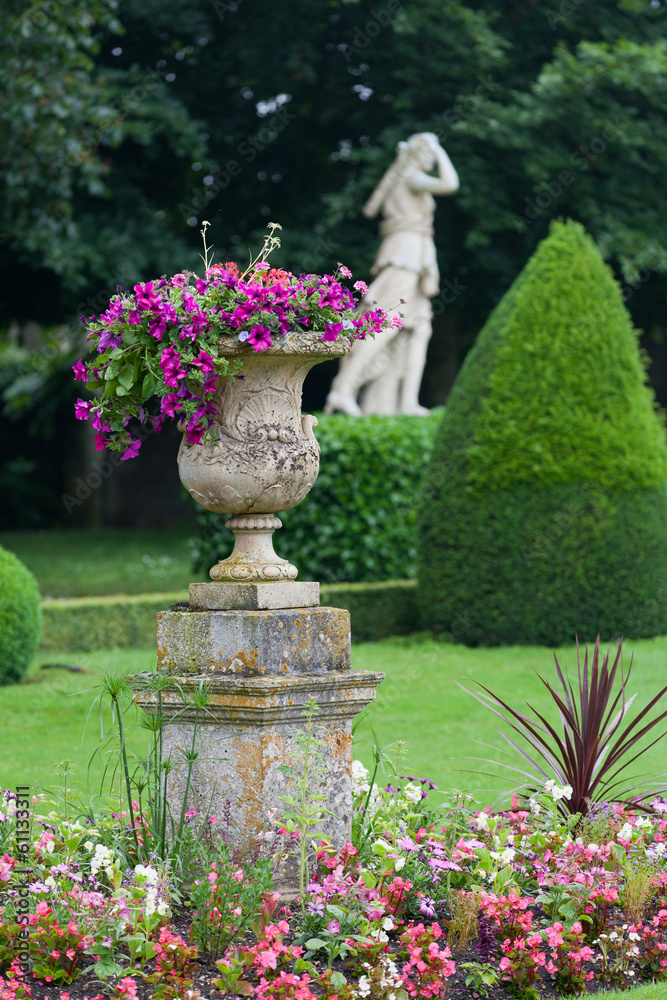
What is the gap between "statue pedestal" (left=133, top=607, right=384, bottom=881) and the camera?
376 cm

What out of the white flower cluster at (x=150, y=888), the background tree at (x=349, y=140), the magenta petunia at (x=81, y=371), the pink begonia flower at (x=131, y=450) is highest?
the background tree at (x=349, y=140)

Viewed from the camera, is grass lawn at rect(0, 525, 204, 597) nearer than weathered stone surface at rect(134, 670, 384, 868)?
No

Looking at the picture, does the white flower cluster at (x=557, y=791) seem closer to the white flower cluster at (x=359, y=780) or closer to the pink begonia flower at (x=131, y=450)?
the white flower cluster at (x=359, y=780)

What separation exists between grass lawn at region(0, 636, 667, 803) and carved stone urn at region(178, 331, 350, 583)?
1416 mm

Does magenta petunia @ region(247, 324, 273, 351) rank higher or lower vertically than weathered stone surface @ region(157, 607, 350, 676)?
higher

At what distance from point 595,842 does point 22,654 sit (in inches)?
201

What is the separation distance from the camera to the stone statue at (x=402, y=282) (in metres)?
12.6

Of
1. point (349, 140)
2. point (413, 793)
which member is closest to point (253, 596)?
point (413, 793)

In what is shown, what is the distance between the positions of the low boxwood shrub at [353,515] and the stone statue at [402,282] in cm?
138

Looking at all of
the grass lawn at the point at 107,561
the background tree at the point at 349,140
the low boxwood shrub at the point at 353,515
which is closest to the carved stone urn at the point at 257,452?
the low boxwood shrub at the point at 353,515

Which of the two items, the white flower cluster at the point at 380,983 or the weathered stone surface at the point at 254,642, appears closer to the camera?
the white flower cluster at the point at 380,983

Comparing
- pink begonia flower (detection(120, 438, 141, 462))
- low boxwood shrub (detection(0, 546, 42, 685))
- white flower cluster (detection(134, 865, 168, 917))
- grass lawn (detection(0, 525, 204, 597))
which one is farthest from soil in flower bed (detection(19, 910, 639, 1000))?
grass lawn (detection(0, 525, 204, 597))

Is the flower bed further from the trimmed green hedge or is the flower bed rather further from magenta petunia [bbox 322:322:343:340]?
→ the trimmed green hedge

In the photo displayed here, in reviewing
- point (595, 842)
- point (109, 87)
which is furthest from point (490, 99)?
point (595, 842)
